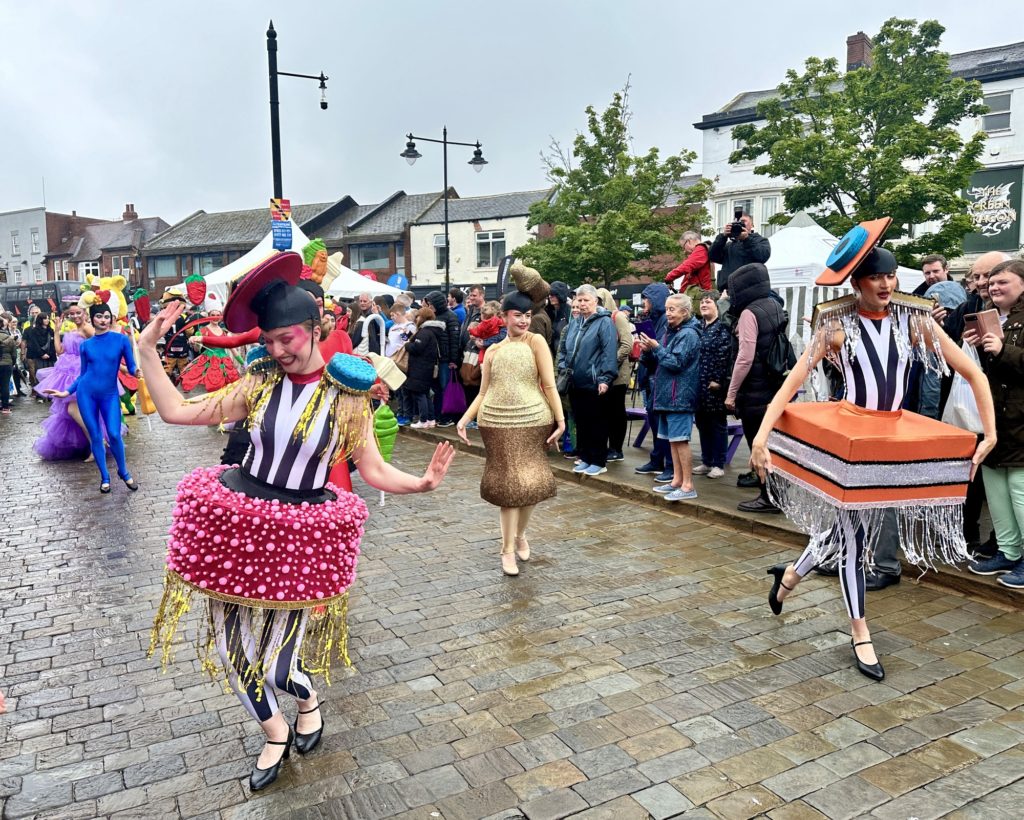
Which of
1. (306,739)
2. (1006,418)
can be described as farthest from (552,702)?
(1006,418)

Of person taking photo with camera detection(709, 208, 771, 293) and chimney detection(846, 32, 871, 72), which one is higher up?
chimney detection(846, 32, 871, 72)

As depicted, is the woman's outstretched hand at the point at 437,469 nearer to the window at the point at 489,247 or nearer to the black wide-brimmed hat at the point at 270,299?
the black wide-brimmed hat at the point at 270,299

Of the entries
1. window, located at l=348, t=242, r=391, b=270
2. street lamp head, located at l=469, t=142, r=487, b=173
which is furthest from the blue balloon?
window, located at l=348, t=242, r=391, b=270

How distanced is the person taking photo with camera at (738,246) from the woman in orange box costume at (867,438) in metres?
3.28

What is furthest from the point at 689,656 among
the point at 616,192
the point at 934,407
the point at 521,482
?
the point at 616,192

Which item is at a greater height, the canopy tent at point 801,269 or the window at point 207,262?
the window at point 207,262

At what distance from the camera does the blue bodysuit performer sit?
7996 mm

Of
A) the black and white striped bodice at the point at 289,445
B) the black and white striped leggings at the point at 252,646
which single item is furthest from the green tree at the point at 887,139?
the black and white striped leggings at the point at 252,646

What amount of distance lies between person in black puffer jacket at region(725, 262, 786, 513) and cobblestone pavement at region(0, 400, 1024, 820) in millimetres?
1307

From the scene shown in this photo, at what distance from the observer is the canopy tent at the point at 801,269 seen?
12.9 meters

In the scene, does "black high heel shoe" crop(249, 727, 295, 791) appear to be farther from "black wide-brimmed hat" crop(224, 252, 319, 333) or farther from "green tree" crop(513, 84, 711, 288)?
"green tree" crop(513, 84, 711, 288)

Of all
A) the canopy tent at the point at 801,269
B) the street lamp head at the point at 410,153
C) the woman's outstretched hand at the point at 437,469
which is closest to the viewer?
the woman's outstretched hand at the point at 437,469

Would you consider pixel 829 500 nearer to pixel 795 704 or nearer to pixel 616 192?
pixel 795 704

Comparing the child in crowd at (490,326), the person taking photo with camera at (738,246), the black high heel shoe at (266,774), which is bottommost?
the black high heel shoe at (266,774)
